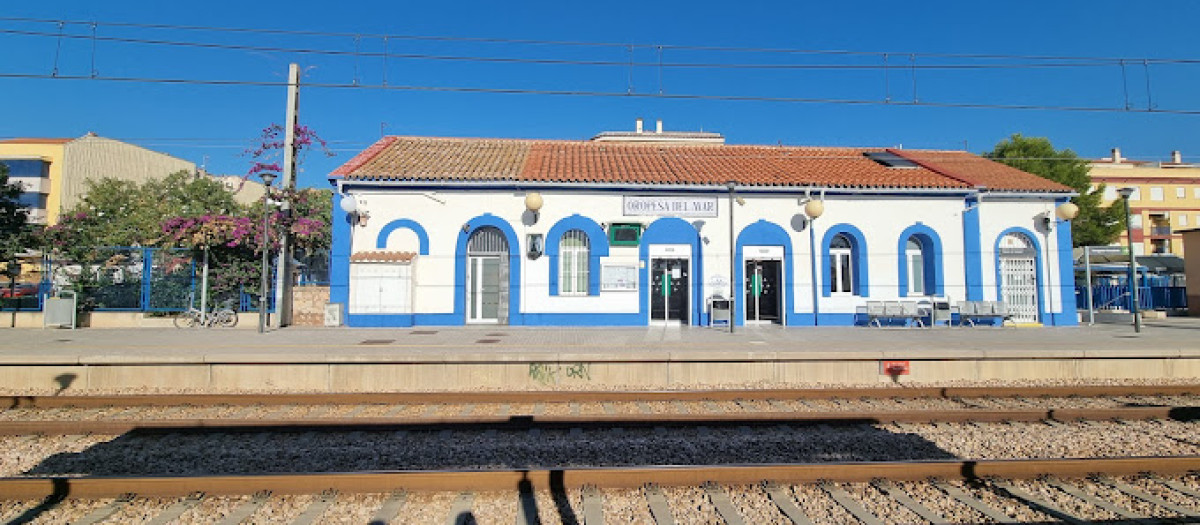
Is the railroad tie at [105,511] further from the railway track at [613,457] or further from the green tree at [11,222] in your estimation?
the green tree at [11,222]

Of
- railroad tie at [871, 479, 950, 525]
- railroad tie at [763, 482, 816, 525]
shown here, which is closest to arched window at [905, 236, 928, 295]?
railroad tie at [871, 479, 950, 525]

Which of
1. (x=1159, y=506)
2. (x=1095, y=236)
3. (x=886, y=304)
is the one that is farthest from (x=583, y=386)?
(x=1095, y=236)

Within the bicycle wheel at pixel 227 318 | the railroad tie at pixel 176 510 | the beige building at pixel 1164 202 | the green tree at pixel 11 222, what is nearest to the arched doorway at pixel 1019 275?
the railroad tie at pixel 176 510

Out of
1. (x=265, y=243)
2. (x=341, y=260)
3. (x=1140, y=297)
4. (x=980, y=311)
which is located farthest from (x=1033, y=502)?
(x=1140, y=297)

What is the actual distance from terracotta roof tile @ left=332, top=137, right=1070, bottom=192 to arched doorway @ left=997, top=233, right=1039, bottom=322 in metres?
1.78

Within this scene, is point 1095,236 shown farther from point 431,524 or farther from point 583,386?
point 431,524

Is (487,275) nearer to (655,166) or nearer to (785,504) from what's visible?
(655,166)

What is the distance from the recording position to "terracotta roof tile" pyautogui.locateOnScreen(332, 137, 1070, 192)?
16922mm

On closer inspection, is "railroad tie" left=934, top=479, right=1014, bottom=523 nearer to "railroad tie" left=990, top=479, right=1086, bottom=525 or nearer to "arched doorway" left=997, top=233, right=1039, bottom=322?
"railroad tie" left=990, top=479, right=1086, bottom=525

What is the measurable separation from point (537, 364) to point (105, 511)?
19.8 ft

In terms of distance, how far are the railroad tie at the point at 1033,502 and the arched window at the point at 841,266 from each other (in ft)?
43.0

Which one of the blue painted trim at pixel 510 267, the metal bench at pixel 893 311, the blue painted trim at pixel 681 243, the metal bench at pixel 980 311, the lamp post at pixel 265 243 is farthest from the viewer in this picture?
the blue painted trim at pixel 681 243

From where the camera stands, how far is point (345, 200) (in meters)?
15.7

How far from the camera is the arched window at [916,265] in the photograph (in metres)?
17.7
